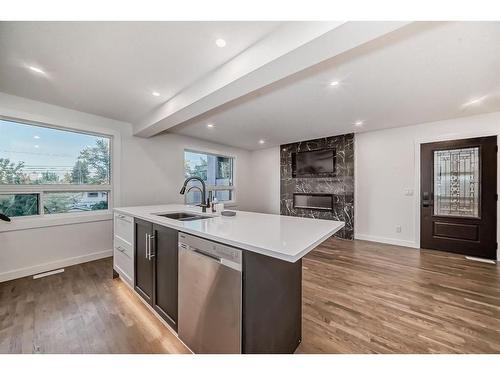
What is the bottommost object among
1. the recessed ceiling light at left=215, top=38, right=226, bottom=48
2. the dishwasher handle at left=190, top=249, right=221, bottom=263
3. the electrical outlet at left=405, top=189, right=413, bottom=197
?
the dishwasher handle at left=190, top=249, right=221, bottom=263

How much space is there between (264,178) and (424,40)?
480cm

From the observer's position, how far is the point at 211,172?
5402 mm

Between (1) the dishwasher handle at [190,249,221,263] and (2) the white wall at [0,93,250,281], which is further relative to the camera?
(2) the white wall at [0,93,250,281]

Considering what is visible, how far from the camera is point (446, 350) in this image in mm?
1426

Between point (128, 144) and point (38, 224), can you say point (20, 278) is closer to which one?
point (38, 224)

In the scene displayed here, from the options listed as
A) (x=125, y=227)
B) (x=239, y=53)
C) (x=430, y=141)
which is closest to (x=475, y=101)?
(x=430, y=141)

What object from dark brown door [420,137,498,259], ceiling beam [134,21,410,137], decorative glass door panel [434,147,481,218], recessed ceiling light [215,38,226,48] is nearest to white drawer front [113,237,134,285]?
ceiling beam [134,21,410,137]

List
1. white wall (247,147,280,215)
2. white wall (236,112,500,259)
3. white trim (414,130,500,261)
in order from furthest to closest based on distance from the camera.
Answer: white wall (247,147,280,215)
white wall (236,112,500,259)
white trim (414,130,500,261)

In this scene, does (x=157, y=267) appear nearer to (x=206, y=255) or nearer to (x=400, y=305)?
(x=206, y=255)

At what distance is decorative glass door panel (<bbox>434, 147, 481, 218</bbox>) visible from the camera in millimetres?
3326

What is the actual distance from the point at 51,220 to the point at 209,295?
3.07 meters

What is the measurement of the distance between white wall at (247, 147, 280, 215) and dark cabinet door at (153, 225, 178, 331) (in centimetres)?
443

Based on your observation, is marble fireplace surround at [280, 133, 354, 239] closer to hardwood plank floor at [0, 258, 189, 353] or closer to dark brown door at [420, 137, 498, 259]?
dark brown door at [420, 137, 498, 259]

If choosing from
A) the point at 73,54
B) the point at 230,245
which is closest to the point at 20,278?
the point at 73,54
